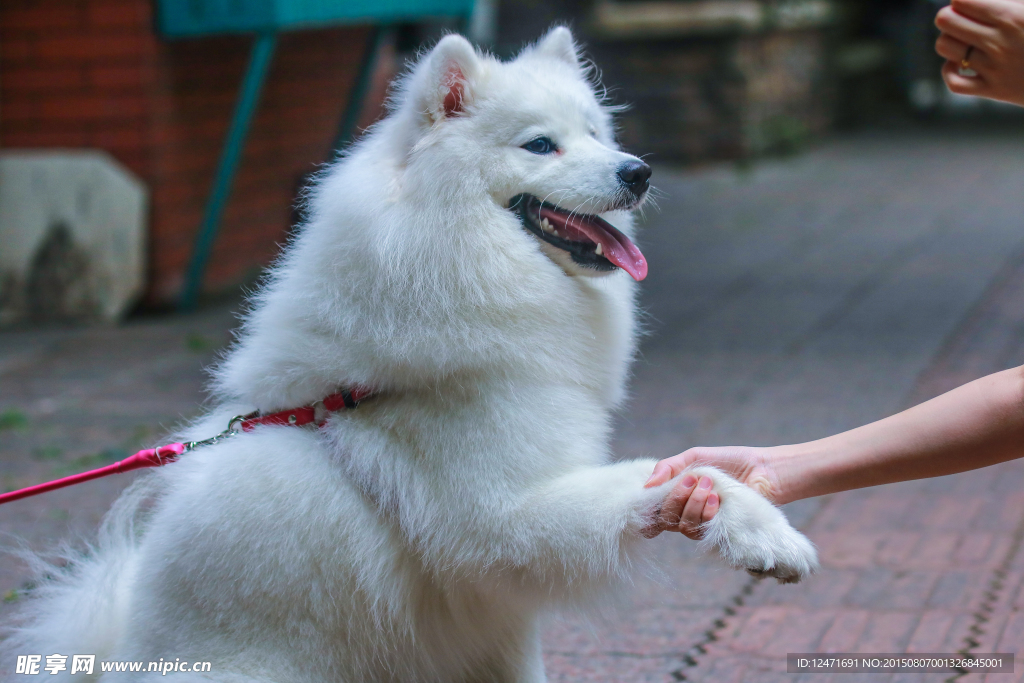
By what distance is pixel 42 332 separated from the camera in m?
6.41

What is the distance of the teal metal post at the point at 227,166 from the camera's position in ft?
20.3

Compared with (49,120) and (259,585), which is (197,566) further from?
(49,120)

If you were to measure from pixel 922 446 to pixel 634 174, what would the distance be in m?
0.83

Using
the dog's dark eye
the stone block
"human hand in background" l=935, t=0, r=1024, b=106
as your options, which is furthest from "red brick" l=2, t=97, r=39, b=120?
"human hand in background" l=935, t=0, r=1024, b=106

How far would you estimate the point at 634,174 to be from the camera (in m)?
2.15

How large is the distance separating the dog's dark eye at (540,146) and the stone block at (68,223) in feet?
16.2

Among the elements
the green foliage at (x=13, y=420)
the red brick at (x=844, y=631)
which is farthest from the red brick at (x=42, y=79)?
the red brick at (x=844, y=631)

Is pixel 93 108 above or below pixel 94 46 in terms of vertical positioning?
below

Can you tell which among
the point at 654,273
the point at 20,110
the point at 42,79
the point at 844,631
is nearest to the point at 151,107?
the point at 42,79

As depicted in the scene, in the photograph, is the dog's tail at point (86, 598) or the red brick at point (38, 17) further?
the red brick at point (38, 17)

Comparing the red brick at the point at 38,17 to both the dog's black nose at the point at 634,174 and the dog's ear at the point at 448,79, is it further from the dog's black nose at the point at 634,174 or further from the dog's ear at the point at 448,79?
the dog's black nose at the point at 634,174

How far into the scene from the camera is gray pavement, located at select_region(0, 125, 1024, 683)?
2.94m

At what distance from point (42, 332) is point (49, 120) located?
1.37 meters

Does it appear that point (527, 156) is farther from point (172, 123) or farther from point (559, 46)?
point (172, 123)
